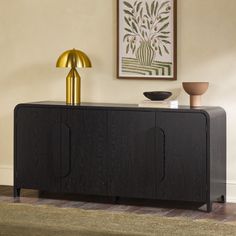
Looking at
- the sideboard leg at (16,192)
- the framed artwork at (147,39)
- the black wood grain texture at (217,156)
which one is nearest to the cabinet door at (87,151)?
the sideboard leg at (16,192)

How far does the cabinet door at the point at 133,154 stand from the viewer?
5965mm

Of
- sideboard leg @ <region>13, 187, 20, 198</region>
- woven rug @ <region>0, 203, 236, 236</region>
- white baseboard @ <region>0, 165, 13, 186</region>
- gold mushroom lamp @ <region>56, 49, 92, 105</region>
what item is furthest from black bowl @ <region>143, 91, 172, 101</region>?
white baseboard @ <region>0, 165, 13, 186</region>

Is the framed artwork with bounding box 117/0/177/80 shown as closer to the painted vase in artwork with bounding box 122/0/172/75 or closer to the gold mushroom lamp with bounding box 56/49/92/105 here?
the painted vase in artwork with bounding box 122/0/172/75

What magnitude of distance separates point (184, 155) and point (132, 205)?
612 mm

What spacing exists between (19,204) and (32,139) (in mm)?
559

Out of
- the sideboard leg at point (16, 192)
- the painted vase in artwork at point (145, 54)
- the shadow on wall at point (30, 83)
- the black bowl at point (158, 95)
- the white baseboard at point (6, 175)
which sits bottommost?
the sideboard leg at point (16, 192)

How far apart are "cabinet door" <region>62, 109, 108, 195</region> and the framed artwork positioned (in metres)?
0.59

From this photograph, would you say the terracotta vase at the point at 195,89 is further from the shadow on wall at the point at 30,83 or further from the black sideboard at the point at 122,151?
the shadow on wall at the point at 30,83

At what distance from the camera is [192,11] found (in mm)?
6273

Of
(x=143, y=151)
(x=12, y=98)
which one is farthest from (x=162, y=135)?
(x=12, y=98)

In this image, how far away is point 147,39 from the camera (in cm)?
642

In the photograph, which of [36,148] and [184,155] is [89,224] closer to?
[184,155]

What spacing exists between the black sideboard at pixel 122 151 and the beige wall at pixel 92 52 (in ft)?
1.13

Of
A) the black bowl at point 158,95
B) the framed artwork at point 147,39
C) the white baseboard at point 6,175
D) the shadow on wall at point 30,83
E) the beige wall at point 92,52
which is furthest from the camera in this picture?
the white baseboard at point 6,175
